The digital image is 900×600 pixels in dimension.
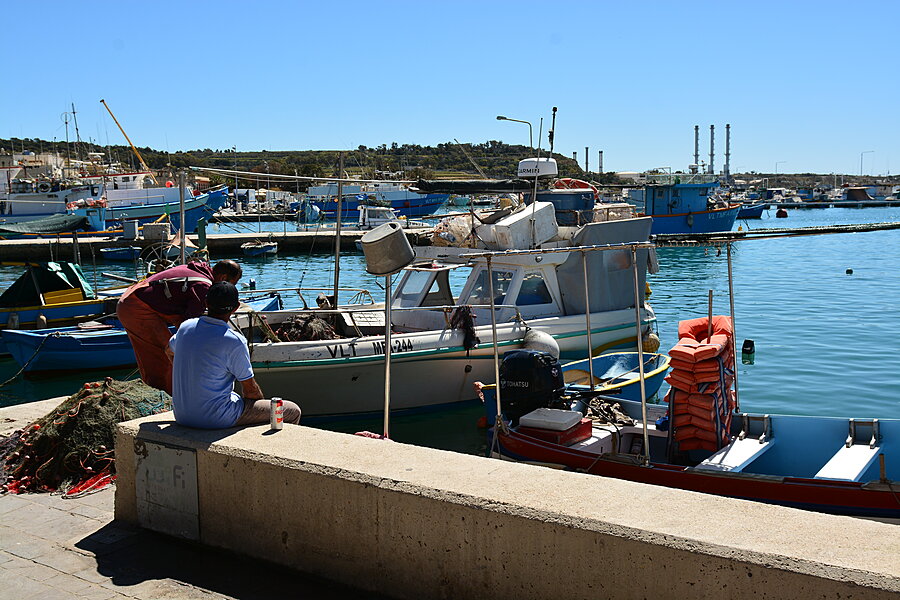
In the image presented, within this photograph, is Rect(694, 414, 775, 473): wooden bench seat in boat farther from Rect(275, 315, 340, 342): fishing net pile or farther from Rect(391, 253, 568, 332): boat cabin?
Rect(275, 315, 340, 342): fishing net pile

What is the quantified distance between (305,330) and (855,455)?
24.2 feet

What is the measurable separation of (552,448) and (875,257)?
4258 centimetres

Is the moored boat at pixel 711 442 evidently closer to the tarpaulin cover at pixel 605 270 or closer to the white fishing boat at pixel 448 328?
the white fishing boat at pixel 448 328

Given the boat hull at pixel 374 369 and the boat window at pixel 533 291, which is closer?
the boat hull at pixel 374 369

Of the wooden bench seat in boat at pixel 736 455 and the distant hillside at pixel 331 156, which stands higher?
the distant hillside at pixel 331 156

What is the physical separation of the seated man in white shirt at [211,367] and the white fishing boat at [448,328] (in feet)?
20.5

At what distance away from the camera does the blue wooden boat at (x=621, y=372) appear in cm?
1205

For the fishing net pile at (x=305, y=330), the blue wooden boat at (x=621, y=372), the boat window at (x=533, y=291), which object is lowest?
the blue wooden boat at (x=621, y=372)

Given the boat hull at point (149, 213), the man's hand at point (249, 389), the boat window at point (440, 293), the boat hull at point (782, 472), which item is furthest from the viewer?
the boat hull at point (149, 213)

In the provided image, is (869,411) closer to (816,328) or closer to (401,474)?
(816,328)

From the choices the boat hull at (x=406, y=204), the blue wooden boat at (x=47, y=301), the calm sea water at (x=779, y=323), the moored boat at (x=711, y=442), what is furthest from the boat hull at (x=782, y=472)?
the boat hull at (x=406, y=204)

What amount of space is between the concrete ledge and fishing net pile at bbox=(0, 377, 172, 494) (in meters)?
1.62

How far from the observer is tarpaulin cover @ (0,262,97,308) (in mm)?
18719

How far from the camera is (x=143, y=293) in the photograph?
787 centimetres
